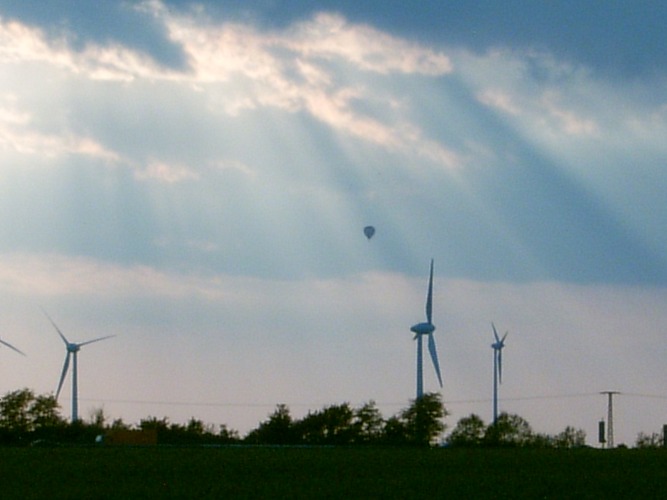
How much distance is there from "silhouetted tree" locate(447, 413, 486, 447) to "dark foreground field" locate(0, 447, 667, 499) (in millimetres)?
61830

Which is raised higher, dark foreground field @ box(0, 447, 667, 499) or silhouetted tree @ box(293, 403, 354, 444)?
silhouetted tree @ box(293, 403, 354, 444)

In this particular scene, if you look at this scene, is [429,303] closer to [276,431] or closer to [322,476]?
[276,431]

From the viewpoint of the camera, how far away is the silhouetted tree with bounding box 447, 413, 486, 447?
15125 cm

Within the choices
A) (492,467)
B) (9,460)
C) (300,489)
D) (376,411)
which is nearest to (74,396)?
(376,411)

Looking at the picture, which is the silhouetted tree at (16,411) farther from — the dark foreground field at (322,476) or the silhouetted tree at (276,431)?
the dark foreground field at (322,476)

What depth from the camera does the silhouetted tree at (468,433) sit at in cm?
15125

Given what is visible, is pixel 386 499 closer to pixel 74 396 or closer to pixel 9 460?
pixel 9 460

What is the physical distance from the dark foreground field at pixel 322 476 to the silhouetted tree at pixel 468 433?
61.8 metres

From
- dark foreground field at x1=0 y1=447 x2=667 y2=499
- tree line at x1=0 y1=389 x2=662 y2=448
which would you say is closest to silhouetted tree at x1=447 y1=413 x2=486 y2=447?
tree line at x1=0 y1=389 x2=662 y2=448

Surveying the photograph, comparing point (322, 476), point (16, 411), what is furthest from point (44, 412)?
point (322, 476)

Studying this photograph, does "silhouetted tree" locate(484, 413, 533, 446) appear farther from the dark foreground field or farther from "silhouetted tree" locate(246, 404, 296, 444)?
the dark foreground field

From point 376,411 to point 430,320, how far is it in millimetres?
13052

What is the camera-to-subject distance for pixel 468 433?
158250mm

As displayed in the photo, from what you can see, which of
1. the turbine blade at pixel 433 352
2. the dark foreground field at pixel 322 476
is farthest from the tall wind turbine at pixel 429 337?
the dark foreground field at pixel 322 476
